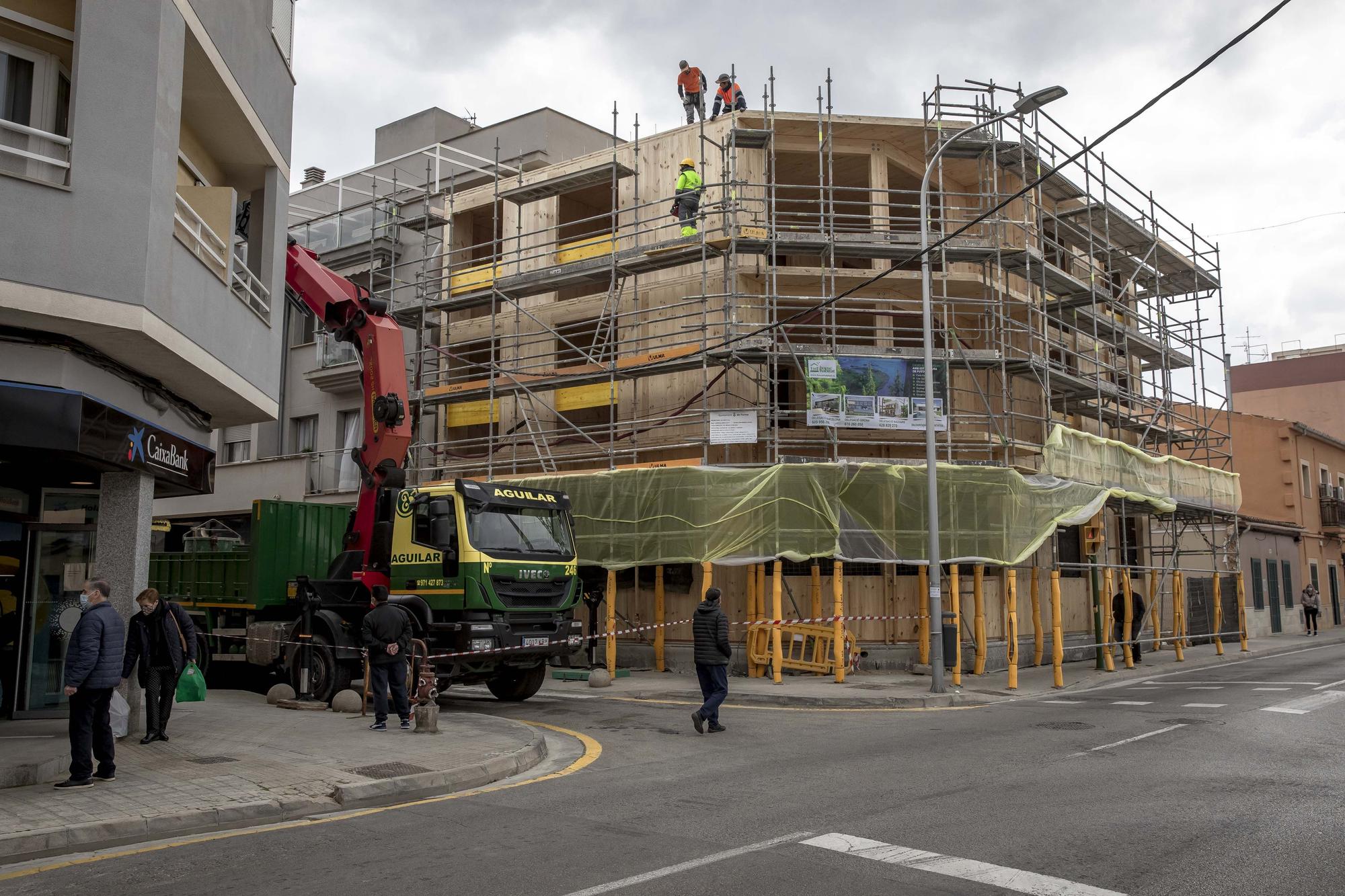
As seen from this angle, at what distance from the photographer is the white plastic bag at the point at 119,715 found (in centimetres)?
966

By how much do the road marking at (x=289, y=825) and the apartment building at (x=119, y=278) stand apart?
367cm

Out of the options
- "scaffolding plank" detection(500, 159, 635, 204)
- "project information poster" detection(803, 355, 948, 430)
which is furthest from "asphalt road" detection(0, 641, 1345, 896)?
"scaffolding plank" detection(500, 159, 635, 204)

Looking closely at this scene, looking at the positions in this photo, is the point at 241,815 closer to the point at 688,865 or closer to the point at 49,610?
the point at 688,865

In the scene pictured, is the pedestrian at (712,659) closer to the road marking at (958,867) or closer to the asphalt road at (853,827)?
the asphalt road at (853,827)

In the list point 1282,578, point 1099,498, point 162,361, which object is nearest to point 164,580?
point 162,361

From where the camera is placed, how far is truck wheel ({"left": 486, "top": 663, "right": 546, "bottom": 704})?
15.6 meters

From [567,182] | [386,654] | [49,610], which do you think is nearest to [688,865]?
[386,654]

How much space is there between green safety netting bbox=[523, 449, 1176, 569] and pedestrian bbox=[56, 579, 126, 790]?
11083 mm

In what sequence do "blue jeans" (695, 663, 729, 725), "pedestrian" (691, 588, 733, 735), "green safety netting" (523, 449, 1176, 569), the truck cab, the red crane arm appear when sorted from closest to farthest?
"blue jeans" (695, 663, 729, 725), "pedestrian" (691, 588, 733, 735), the truck cab, the red crane arm, "green safety netting" (523, 449, 1176, 569)

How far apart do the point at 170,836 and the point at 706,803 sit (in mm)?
3784

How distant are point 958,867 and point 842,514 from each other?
41.6 feet

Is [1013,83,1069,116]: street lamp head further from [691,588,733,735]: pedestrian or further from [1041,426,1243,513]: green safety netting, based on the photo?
[691,588,733,735]: pedestrian

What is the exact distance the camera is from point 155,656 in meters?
10.9

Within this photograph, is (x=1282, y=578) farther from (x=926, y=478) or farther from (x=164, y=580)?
(x=164, y=580)
